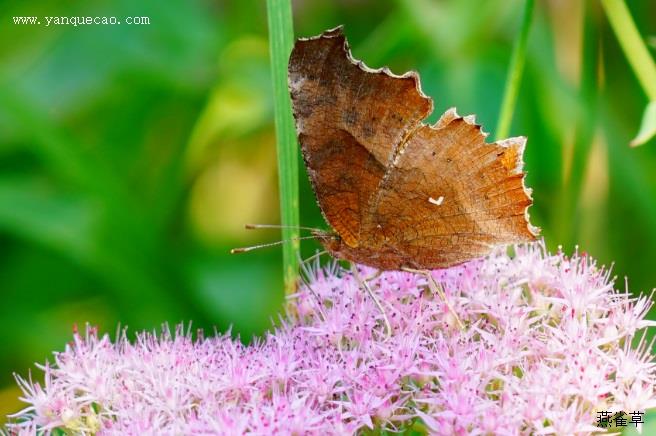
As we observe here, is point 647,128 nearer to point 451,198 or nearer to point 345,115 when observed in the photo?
point 451,198

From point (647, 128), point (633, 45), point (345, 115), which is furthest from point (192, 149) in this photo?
point (647, 128)

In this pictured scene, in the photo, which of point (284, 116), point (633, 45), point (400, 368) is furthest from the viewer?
point (633, 45)

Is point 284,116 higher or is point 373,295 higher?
point 284,116

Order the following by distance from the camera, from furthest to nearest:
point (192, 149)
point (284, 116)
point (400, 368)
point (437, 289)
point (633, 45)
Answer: point (192, 149)
point (633, 45)
point (284, 116)
point (437, 289)
point (400, 368)

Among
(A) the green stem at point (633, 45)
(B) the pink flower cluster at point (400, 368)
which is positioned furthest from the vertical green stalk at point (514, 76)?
(B) the pink flower cluster at point (400, 368)

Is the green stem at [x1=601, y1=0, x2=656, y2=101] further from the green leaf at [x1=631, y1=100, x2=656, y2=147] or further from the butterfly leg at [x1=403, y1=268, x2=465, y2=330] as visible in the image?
the butterfly leg at [x1=403, y1=268, x2=465, y2=330]

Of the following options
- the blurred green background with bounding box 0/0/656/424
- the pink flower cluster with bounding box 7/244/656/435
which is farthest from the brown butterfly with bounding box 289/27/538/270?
the blurred green background with bounding box 0/0/656/424

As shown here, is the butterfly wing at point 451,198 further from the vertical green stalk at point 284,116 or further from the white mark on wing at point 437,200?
the vertical green stalk at point 284,116
